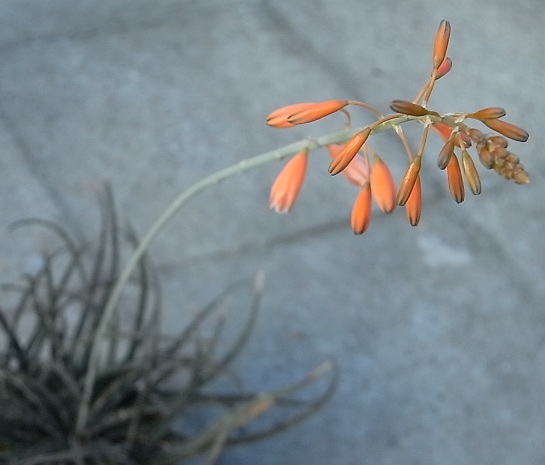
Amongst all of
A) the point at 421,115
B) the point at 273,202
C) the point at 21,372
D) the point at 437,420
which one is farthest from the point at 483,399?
the point at 421,115

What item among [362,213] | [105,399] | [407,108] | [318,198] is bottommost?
[105,399]

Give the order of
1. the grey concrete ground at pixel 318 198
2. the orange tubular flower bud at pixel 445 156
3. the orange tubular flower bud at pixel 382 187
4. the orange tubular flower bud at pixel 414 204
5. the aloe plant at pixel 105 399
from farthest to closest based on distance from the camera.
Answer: the grey concrete ground at pixel 318 198, the aloe plant at pixel 105 399, the orange tubular flower bud at pixel 382 187, the orange tubular flower bud at pixel 414 204, the orange tubular flower bud at pixel 445 156

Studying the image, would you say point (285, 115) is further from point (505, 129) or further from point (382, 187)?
point (505, 129)

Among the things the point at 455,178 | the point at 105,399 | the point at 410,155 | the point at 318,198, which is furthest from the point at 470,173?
the point at 318,198

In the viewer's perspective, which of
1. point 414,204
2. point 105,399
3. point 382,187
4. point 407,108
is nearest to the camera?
point 407,108

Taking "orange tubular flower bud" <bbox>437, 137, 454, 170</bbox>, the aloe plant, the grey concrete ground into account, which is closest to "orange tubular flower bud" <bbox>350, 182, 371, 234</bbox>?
"orange tubular flower bud" <bbox>437, 137, 454, 170</bbox>

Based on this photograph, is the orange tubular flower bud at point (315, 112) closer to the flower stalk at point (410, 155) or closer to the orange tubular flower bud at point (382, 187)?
the flower stalk at point (410, 155)

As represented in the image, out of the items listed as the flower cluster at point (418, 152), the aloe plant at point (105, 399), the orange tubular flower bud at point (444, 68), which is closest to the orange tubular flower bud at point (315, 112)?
the flower cluster at point (418, 152)
